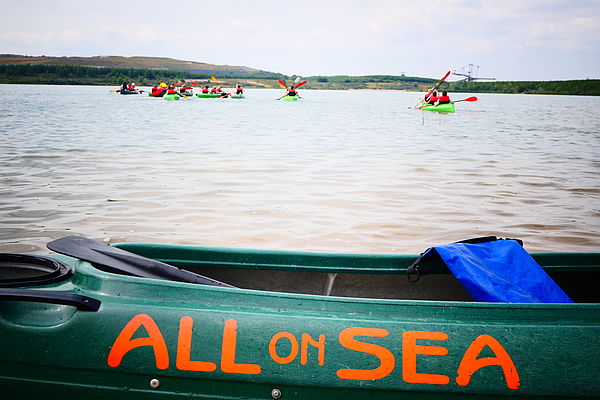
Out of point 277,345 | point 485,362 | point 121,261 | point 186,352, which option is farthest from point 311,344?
point 121,261

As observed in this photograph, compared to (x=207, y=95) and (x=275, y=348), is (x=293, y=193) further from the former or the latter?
(x=207, y=95)

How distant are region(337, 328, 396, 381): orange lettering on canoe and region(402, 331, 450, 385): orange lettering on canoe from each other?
A: 0.06 m

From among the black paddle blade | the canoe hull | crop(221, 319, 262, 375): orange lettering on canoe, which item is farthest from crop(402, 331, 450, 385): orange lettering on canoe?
the canoe hull

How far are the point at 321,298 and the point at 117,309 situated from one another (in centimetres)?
93

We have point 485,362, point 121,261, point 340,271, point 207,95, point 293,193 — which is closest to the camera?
point 485,362

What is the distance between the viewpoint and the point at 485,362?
2.16 meters

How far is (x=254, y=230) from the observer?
21.7ft

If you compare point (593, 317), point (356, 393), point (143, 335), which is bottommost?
point (356, 393)

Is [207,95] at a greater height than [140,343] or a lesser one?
greater

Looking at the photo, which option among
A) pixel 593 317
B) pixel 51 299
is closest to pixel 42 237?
pixel 51 299

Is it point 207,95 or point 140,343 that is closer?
point 140,343

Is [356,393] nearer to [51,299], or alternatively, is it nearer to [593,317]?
[593,317]

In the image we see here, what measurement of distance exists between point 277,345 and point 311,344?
15 centimetres

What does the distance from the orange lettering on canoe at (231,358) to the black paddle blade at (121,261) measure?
0.55 metres
